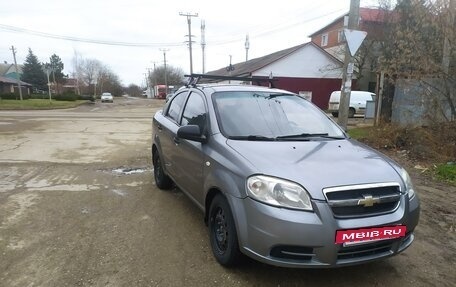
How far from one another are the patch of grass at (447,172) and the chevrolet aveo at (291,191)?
3.78m

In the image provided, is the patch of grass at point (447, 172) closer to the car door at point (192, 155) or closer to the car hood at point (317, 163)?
the car hood at point (317, 163)

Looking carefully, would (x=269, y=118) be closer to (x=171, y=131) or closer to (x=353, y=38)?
(x=171, y=131)

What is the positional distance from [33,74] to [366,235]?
8680 centimetres

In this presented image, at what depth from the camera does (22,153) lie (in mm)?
8844

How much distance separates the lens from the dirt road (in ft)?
Answer: 10.6

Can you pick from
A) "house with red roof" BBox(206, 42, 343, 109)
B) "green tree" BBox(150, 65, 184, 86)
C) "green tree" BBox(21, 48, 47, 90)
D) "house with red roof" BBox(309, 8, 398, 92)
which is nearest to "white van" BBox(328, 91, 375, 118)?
"house with red roof" BBox(309, 8, 398, 92)

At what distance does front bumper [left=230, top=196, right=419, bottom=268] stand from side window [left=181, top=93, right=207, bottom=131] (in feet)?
4.58

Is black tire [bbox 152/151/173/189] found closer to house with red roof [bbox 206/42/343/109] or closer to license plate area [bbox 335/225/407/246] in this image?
license plate area [bbox 335/225/407/246]

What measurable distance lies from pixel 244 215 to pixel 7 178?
210 inches

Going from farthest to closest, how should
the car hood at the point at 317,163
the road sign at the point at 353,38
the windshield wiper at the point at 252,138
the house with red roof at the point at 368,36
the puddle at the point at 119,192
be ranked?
the house with red roof at the point at 368,36 < the road sign at the point at 353,38 < the puddle at the point at 119,192 < the windshield wiper at the point at 252,138 < the car hood at the point at 317,163

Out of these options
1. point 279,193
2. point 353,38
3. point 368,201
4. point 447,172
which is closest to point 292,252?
point 279,193

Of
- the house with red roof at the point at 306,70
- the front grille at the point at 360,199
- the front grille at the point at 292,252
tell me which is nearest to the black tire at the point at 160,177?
the front grille at the point at 292,252

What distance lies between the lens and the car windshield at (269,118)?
3.79m

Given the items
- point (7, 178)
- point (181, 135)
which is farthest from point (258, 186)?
point (7, 178)
